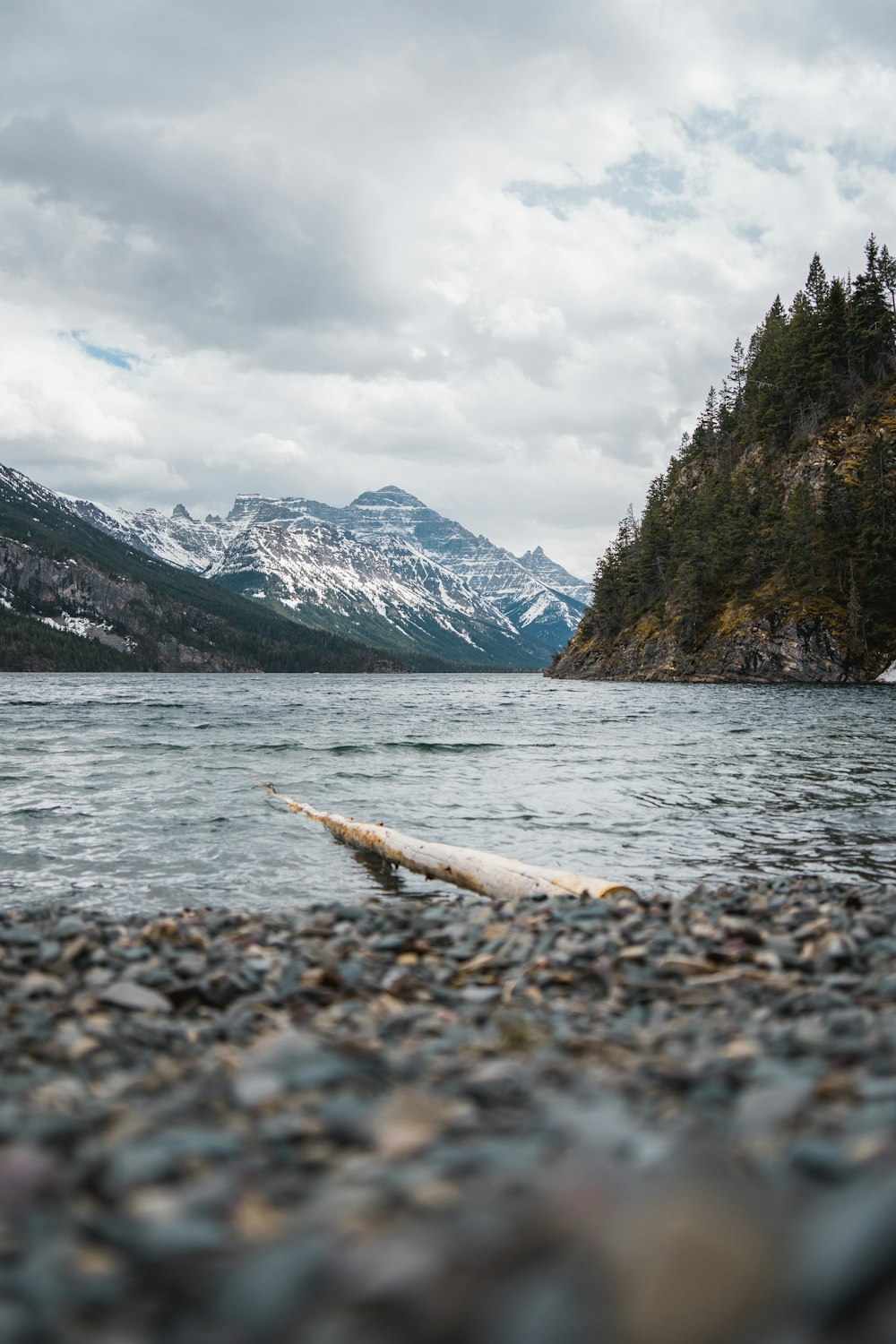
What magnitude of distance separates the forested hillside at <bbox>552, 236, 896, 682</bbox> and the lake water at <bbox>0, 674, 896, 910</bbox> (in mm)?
42757

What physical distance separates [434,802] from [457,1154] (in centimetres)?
1700

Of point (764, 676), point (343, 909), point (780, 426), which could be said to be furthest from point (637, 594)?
point (343, 909)

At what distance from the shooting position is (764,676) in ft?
273

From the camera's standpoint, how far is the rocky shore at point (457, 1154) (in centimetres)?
199

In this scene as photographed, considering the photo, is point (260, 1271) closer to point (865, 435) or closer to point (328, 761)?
point (328, 761)

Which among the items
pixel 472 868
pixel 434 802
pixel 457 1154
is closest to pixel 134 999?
pixel 457 1154

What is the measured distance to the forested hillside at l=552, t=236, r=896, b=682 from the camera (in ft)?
263

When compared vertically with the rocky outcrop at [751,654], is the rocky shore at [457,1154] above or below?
below

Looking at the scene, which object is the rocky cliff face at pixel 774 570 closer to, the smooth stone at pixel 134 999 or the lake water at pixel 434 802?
the lake water at pixel 434 802

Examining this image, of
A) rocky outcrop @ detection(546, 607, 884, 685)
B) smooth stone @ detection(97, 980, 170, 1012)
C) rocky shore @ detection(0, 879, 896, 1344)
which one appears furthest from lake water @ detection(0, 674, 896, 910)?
rocky outcrop @ detection(546, 607, 884, 685)

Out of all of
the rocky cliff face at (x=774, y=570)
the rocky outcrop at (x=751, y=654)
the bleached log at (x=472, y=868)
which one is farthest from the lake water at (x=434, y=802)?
the rocky cliff face at (x=774, y=570)

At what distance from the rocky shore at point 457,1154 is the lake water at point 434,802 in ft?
20.6

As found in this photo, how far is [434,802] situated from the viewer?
1984cm

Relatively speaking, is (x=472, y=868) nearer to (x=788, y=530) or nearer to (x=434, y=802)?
(x=434, y=802)
